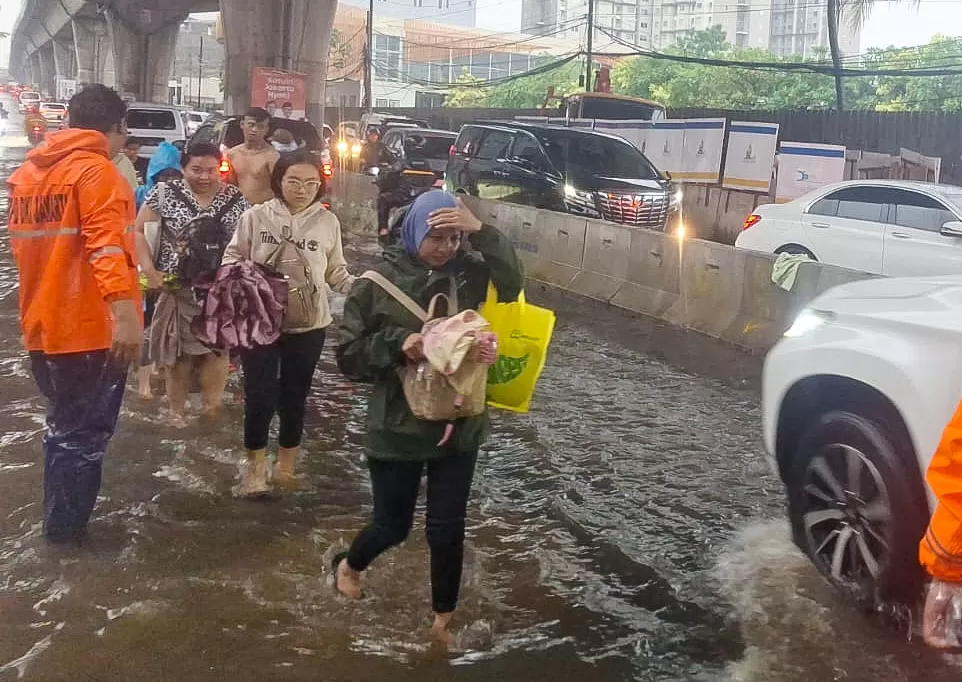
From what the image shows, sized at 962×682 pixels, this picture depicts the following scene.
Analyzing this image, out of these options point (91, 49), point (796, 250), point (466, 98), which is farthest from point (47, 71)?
point (796, 250)

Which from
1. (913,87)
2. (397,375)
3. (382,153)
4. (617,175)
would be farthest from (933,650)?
(913,87)

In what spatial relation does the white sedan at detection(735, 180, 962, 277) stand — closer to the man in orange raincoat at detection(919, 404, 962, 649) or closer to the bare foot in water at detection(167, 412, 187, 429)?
the bare foot in water at detection(167, 412, 187, 429)

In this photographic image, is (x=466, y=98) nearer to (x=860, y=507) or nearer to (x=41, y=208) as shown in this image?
(x=41, y=208)

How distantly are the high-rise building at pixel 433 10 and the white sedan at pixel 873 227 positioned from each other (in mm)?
109082

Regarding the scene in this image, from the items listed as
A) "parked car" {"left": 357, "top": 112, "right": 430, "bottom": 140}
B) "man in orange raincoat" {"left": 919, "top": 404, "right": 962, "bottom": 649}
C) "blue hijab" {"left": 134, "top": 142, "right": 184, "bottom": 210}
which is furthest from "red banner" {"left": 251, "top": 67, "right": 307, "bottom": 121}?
"man in orange raincoat" {"left": 919, "top": 404, "right": 962, "bottom": 649}

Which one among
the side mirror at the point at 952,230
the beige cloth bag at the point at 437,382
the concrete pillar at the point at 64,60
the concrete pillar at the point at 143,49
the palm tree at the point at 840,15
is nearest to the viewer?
the beige cloth bag at the point at 437,382

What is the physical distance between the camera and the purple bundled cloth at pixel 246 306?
4879 mm

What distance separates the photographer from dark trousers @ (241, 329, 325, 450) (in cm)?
512

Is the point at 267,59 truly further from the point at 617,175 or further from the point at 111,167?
the point at 111,167

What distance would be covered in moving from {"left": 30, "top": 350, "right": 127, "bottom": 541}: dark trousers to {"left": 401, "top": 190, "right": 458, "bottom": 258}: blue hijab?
5.43 feet

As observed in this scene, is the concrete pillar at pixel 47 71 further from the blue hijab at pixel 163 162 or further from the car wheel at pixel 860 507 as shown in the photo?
the car wheel at pixel 860 507

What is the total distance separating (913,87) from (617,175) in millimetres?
44400

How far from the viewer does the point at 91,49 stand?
217 feet

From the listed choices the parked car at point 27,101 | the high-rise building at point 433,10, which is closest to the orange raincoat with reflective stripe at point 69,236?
the parked car at point 27,101
